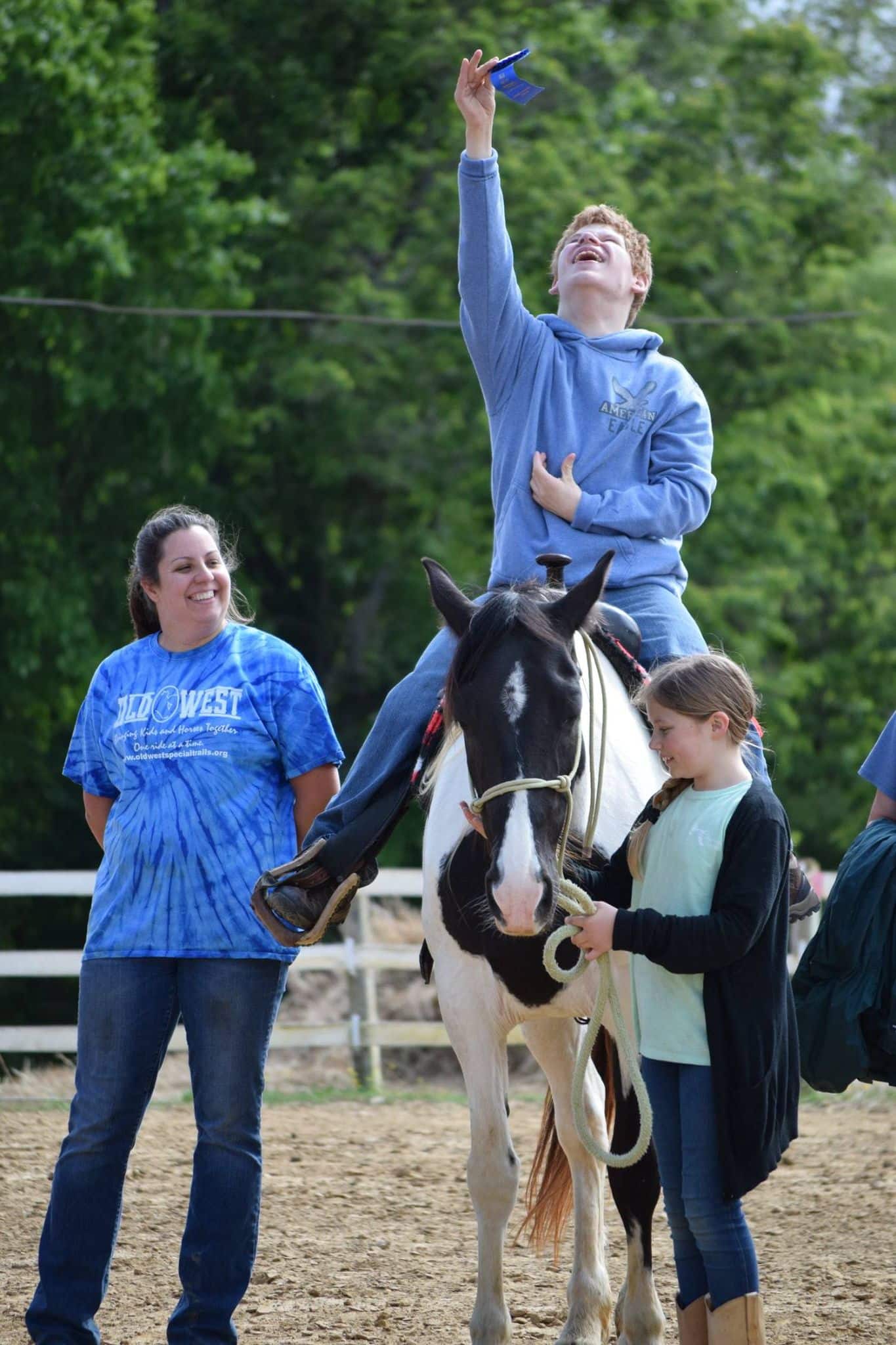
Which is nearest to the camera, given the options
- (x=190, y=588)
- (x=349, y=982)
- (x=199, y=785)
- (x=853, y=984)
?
(x=853, y=984)

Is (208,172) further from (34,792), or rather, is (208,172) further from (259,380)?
(34,792)

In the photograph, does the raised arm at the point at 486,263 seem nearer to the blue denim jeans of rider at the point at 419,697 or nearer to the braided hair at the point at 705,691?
the blue denim jeans of rider at the point at 419,697

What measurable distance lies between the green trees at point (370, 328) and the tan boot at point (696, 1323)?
13.7 meters

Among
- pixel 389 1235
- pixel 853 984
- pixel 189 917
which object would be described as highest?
pixel 189 917

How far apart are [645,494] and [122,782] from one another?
1605 mm

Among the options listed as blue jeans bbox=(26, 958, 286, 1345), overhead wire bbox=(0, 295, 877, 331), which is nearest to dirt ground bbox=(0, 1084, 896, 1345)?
blue jeans bbox=(26, 958, 286, 1345)

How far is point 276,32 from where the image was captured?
19938mm

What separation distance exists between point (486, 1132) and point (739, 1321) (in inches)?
44.2

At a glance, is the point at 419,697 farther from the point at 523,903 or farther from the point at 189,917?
the point at 523,903

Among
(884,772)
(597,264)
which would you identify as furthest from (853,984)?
(597,264)

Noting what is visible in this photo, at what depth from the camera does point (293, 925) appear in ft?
14.1

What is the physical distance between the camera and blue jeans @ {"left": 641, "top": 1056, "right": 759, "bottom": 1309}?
345 centimetres

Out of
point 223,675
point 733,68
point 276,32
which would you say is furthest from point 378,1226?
point 733,68

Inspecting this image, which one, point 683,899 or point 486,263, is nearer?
point 683,899
